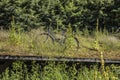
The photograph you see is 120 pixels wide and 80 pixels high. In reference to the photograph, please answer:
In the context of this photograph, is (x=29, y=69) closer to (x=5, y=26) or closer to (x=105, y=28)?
(x=5, y=26)

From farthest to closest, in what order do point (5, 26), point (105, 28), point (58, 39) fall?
point (105, 28)
point (5, 26)
point (58, 39)

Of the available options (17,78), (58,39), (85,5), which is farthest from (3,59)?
(85,5)

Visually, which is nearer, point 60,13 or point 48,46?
point 48,46

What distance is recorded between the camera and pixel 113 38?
1941 centimetres

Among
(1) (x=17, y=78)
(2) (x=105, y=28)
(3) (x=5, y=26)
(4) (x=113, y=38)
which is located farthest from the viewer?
(2) (x=105, y=28)

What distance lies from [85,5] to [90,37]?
3087 mm

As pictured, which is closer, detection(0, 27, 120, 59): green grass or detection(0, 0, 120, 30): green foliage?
detection(0, 27, 120, 59): green grass

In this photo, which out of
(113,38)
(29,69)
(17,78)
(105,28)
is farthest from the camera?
(105,28)

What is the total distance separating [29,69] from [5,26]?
391 inches

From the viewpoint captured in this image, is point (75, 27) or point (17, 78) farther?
point (75, 27)

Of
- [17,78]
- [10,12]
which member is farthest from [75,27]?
[17,78]

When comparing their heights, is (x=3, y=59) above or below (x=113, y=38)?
above

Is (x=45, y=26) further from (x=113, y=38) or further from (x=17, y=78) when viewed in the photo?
(x=17, y=78)

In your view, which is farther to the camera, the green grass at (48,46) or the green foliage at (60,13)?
the green foliage at (60,13)
